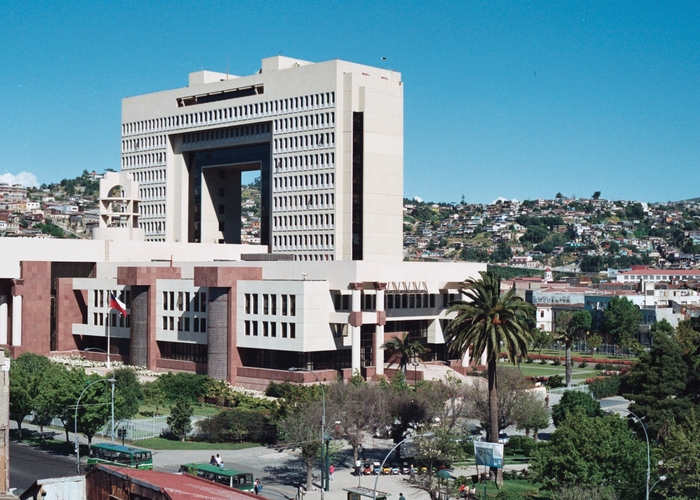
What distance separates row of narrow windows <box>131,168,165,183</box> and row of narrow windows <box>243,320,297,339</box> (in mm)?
57770

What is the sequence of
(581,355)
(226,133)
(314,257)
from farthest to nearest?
(581,355) → (226,133) → (314,257)

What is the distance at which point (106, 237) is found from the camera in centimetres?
14012

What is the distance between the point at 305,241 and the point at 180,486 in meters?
110

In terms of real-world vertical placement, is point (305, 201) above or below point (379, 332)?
above

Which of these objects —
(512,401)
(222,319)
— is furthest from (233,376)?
(512,401)

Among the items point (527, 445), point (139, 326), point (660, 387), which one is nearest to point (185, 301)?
point (139, 326)

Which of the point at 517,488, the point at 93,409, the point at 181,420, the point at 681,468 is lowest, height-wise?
the point at 517,488

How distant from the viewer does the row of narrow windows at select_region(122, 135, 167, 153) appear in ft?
531

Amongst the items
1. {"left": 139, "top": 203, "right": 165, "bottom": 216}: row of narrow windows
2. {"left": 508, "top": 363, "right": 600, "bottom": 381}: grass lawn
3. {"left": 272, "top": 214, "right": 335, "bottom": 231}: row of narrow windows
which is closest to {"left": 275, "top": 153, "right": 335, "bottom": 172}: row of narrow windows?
{"left": 272, "top": 214, "right": 335, "bottom": 231}: row of narrow windows

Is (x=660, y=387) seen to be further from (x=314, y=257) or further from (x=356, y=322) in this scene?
(x=314, y=257)

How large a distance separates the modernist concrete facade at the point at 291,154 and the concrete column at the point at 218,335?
26.7m

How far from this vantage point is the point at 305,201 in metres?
141

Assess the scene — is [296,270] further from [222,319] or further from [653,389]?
[653,389]

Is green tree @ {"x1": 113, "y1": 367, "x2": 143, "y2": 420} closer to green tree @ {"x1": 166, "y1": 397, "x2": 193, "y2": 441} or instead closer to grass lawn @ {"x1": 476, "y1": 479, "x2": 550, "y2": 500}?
green tree @ {"x1": 166, "y1": 397, "x2": 193, "y2": 441}
